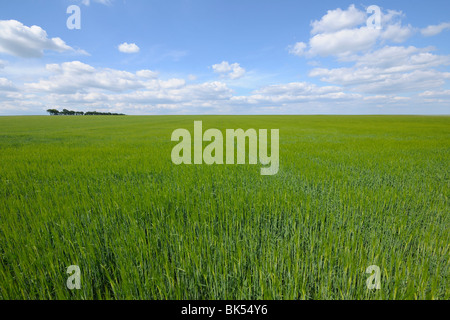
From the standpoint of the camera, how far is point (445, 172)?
5340mm

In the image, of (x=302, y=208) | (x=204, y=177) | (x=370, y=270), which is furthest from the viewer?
(x=204, y=177)

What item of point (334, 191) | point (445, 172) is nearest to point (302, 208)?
point (334, 191)
